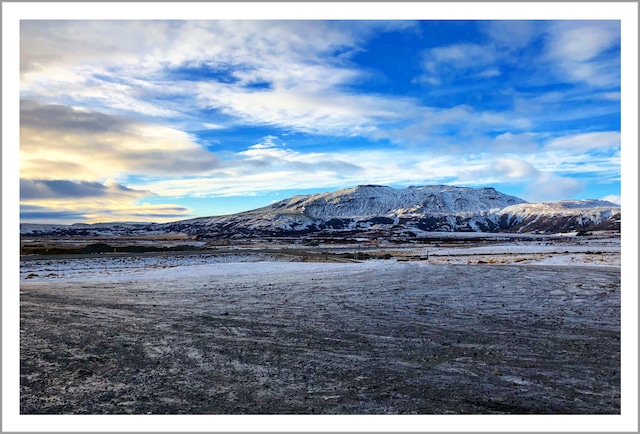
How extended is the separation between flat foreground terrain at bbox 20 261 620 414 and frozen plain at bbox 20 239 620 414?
32 mm

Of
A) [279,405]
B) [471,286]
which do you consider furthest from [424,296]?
[279,405]

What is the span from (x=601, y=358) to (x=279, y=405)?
5582 millimetres

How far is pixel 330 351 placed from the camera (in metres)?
8.11

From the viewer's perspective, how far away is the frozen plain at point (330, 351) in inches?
235

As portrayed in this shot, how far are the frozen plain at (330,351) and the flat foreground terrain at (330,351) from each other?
32mm

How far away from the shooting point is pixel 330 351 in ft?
→ 26.6

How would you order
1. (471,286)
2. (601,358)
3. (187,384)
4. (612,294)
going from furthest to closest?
(471,286) < (612,294) < (601,358) < (187,384)

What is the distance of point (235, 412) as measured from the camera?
5.69 meters

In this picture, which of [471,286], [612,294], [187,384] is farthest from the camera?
[471,286]

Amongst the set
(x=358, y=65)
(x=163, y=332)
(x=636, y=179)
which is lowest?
(x=163, y=332)

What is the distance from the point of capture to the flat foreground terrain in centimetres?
596

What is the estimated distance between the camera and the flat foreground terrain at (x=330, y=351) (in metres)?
5.96

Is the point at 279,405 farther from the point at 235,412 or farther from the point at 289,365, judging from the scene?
the point at 289,365

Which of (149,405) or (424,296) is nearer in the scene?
(149,405)
